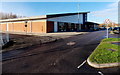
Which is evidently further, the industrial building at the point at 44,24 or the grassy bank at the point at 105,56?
the industrial building at the point at 44,24

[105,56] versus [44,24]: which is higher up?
[44,24]

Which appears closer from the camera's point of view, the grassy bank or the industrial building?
the grassy bank

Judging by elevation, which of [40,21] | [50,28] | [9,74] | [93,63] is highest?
[40,21]

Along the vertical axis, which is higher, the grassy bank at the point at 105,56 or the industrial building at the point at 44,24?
the industrial building at the point at 44,24

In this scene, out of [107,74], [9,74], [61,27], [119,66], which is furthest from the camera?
[61,27]

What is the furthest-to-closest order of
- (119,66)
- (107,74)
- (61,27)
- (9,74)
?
(61,27)
(119,66)
(9,74)
(107,74)

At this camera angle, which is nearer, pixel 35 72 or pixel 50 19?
pixel 35 72

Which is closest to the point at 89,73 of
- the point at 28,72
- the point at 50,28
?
the point at 28,72

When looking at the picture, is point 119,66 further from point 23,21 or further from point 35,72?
point 23,21

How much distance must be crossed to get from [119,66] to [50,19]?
2697 cm

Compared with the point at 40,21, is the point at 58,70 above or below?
below

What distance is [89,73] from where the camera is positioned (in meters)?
4.15

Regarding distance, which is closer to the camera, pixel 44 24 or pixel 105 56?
pixel 105 56

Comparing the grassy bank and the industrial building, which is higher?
the industrial building
